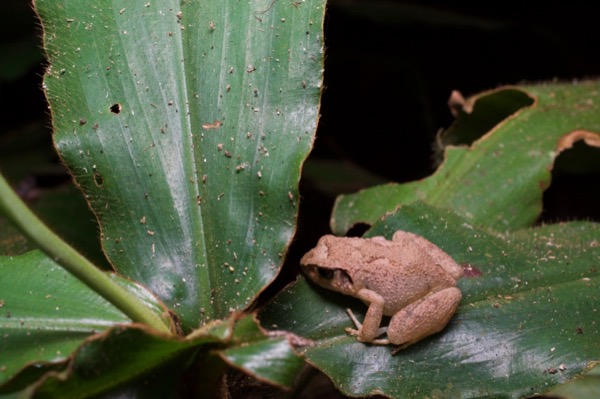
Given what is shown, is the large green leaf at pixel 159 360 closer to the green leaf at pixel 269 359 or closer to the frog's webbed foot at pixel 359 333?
the green leaf at pixel 269 359

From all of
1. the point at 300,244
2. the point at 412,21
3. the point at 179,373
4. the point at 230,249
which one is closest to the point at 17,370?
the point at 179,373

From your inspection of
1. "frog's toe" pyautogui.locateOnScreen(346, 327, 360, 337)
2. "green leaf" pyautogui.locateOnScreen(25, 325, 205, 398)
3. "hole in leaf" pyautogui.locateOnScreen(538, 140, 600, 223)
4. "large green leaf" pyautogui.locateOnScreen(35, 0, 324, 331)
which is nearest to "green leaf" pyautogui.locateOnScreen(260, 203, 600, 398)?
"frog's toe" pyautogui.locateOnScreen(346, 327, 360, 337)

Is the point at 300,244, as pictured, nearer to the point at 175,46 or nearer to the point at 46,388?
the point at 175,46

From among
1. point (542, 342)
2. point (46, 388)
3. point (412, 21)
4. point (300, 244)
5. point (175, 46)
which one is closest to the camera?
point (46, 388)

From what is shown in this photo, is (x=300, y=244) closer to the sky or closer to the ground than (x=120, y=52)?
closer to the ground

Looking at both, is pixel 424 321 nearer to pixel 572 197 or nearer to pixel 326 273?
pixel 326 273

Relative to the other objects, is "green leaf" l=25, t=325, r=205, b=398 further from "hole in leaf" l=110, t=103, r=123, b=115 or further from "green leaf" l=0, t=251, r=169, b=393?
"hole in leaf" l=110, t=103, r=123, b=115

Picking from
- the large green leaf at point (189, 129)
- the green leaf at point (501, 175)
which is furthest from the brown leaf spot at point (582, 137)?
the large green leaf at point (189, 129)
